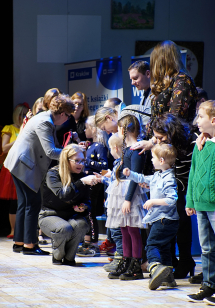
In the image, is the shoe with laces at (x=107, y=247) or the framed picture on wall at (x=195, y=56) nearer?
the shoe with laces at (x=107, y=247)

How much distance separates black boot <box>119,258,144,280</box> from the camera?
334 cm

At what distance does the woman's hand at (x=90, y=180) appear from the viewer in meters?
3.81

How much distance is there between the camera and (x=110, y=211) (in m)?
3.53

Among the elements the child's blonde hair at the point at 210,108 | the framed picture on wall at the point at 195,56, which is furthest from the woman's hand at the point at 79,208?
the framed picture on wall at the point at 195,56

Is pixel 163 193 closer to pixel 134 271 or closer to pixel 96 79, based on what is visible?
pixel 134 271

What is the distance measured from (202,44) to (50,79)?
8.00 feet

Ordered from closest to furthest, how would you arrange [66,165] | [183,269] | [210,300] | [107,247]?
[210,300]
[183,269]
[66,165]
[107,247]

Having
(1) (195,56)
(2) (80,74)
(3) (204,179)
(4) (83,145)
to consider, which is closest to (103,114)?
(4) (83,145)

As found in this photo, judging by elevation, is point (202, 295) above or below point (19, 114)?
below

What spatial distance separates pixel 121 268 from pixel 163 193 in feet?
2.33

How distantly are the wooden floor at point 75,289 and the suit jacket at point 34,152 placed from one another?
2.63ft

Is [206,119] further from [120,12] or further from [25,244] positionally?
[120,12]

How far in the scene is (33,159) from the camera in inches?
171

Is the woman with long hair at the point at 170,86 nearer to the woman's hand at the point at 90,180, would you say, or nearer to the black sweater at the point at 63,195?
the woman's hand at the point at 90,180
